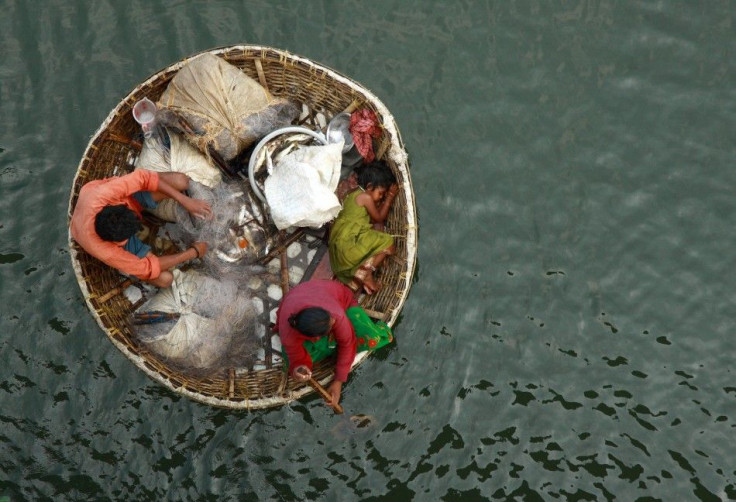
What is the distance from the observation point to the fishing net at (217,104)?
456cm

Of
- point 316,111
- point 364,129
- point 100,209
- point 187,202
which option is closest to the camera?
point 100,209

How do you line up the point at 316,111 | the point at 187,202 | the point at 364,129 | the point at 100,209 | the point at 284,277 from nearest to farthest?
the point at 100,209
the point at 187,202
the point at 364,129
the point at 284,277
the point at 316,111

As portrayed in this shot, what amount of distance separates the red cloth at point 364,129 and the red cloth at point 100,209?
1373 millimetres

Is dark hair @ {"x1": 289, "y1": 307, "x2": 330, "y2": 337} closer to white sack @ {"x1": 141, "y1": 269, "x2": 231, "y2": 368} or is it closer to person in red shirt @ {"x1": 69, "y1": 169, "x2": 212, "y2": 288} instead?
white sack @ {"x1": 141, "y1": 269, "x2": 231, "y2": 368}

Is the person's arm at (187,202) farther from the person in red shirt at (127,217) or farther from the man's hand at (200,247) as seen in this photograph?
the man's hand at (200,247)

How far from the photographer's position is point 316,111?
16.6 ft

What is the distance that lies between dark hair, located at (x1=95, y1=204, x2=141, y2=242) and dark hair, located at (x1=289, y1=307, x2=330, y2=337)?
110 cm

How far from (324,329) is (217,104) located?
1713mm

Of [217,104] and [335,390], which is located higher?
[217,104]

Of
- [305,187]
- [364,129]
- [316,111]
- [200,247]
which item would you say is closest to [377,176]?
[364,129]

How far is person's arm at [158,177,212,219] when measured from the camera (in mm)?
4354

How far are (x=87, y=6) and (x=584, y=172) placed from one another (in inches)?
153

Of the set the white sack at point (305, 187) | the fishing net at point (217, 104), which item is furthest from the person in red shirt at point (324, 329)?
the fishing net at point (217, 104)

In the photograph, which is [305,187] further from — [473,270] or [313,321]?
[473,270]
